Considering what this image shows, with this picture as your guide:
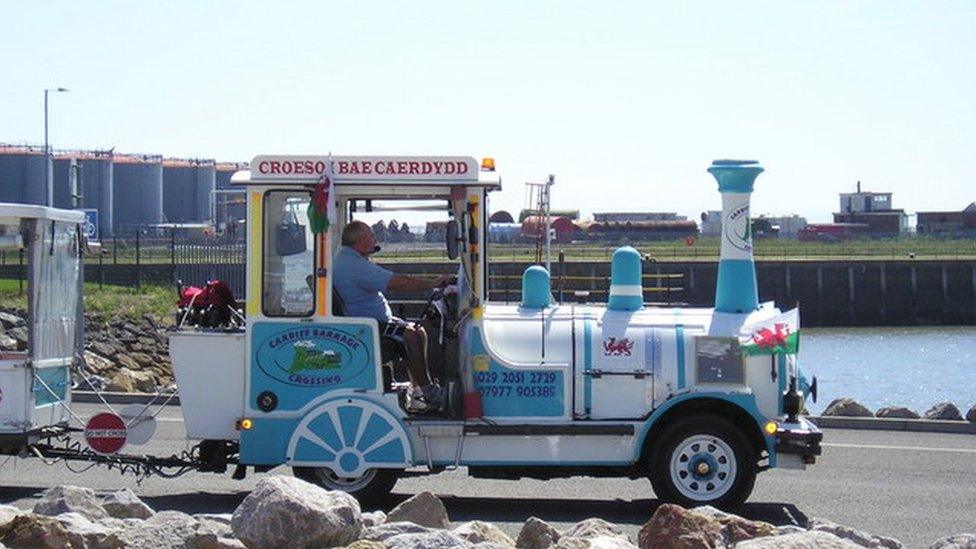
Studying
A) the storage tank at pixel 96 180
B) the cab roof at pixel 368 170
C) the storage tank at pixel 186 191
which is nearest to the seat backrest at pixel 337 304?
the cab roof at pixel 368 170

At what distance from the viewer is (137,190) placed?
81125mm

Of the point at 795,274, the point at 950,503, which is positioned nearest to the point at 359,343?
the point at 950,503

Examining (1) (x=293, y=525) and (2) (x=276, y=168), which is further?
(2) (x=276, y=168)

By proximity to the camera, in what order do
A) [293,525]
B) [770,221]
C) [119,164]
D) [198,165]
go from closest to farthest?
[293,525]
[119,164]
[198,165]
[770,221]

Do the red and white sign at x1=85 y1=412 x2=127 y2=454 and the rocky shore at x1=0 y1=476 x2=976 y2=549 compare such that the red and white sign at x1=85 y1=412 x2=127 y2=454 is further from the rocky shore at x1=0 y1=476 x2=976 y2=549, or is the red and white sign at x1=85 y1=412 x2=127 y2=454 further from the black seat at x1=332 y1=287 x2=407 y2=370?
the rocky shore at x1=0 y1=476 x2=976 y2=549

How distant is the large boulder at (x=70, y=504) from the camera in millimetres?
9148

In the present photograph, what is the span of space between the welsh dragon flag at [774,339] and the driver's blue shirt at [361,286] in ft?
8.09

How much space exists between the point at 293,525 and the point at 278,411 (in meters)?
3.04

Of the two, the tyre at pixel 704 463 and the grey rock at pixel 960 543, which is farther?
the tyre at pixel 704 463

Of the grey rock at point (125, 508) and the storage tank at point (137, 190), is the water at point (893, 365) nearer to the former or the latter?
the grey rock at point (125, 508)

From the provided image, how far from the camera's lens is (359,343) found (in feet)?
36.9

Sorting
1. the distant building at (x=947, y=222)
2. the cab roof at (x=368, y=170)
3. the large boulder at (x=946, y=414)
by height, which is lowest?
the large boulder at (x=946, y=414)

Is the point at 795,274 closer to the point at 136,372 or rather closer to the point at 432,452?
the point at 136,372

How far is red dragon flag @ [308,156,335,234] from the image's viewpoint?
11.2 meters
